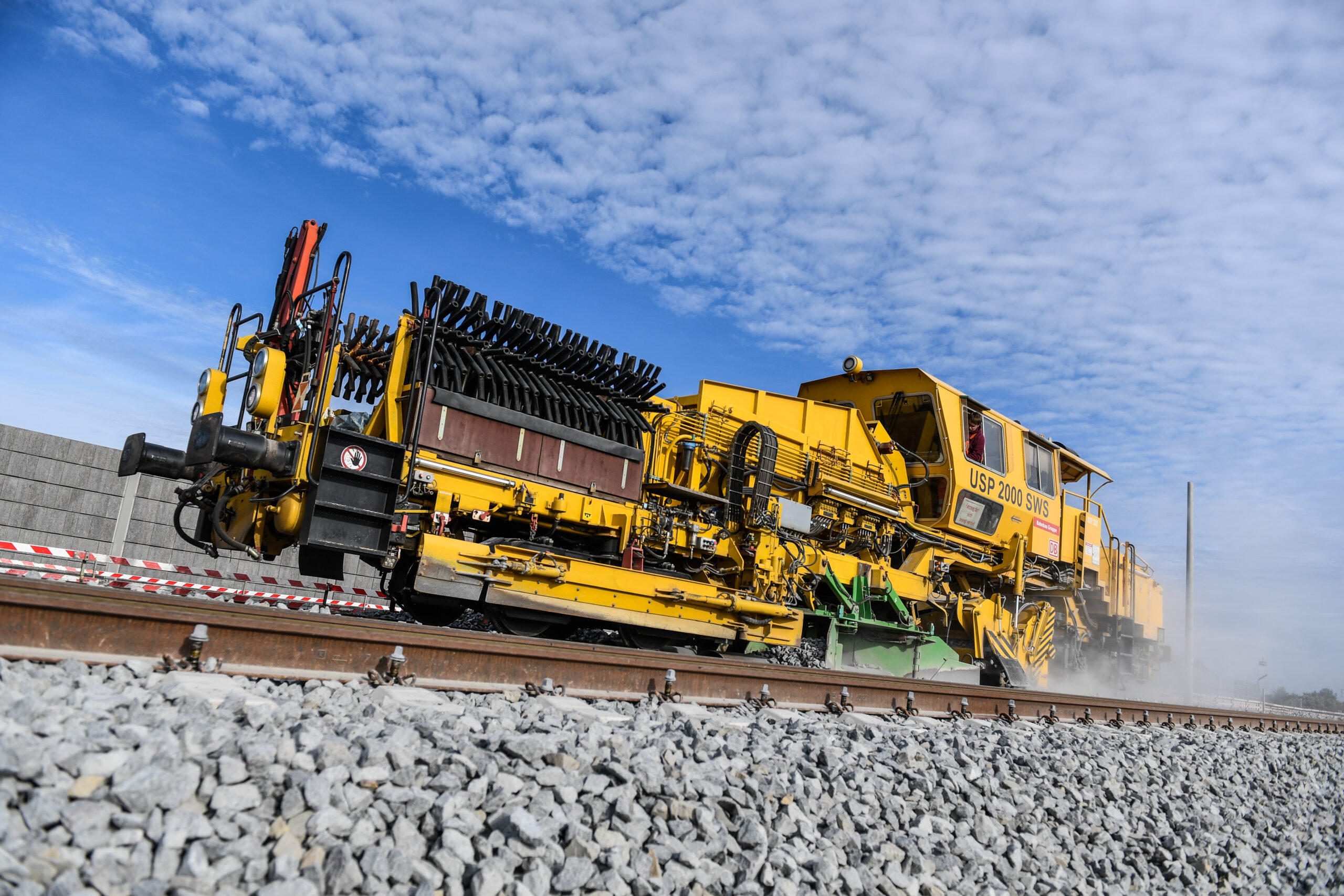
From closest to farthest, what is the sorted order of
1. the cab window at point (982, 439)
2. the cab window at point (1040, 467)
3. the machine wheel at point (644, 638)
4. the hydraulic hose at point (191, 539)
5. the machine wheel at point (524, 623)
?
the hydraulic hose at point (191, 539)
the machine wheel at point (524, 623)
the machine wheel at point (644, 638)
the cab window at point (982, 439)
the cab window at point (1040, 467)

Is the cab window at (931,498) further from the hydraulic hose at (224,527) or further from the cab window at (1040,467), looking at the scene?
the hydraulic hose at (224,527)

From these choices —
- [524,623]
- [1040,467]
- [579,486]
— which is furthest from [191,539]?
[1040,467]

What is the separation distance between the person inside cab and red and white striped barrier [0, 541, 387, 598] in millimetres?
7908

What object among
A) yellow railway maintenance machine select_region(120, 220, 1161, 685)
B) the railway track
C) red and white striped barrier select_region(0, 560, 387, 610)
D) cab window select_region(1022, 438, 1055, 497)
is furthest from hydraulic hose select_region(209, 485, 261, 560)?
cab window select_region(1022, 438, 1055, 497)

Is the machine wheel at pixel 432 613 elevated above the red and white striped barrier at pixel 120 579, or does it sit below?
above

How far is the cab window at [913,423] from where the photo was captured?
10.7m

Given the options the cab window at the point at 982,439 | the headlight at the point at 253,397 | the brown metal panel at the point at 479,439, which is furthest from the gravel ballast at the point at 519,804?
the cab window at the point at 982,439

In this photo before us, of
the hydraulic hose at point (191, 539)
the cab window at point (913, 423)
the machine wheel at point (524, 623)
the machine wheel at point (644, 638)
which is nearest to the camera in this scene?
the hydraulic hose at point (191, 539)

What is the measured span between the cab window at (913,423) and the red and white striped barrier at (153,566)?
6927 mm

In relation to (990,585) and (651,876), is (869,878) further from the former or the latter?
(990,585)

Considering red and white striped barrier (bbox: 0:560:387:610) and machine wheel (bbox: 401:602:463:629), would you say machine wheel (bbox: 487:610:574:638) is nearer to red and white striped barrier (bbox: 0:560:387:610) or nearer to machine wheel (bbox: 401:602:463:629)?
machine wheel (bbox: 401:602:463:629)

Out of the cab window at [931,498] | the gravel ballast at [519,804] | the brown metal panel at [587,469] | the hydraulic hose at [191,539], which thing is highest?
the cab window at [931,498]

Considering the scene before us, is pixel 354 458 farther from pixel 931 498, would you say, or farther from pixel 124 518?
pixel 931 498

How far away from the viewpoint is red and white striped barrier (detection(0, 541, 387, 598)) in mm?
9477
